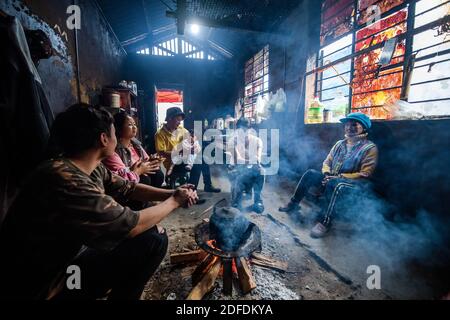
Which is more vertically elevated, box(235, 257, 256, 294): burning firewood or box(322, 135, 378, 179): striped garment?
box(322, 135, 378, 179): striped garment

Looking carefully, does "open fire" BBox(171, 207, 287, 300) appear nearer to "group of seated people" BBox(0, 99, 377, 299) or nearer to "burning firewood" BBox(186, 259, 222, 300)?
"burning firewood" BBox(186, 259, 222, 300)

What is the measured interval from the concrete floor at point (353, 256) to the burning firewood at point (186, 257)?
0.54ft

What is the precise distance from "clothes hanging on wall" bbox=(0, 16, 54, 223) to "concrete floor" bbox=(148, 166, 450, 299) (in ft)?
5.95

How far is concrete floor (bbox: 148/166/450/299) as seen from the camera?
7.50ft

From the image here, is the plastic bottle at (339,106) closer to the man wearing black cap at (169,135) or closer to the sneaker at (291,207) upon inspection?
the sneaker at (291,207)

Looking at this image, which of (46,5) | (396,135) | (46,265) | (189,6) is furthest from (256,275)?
(189,6)

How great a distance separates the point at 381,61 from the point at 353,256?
3.24m

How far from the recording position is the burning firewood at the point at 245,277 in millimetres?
2231

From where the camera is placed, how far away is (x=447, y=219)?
112 inches

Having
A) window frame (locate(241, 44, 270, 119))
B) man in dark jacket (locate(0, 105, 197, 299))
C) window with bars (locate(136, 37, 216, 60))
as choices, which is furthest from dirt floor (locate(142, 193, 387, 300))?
window with bars (locate(136, 37, 216, 60))

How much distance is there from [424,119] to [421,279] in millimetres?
2104

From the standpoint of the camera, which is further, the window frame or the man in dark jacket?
the window frame

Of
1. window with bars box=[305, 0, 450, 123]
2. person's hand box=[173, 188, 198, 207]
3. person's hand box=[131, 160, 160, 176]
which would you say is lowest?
person's hand box=[173, 188, 198, 207]

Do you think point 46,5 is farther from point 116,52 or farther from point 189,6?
point 116,52
